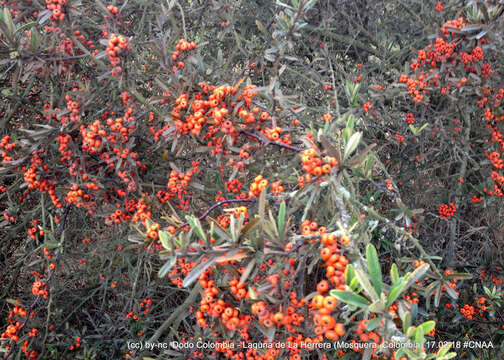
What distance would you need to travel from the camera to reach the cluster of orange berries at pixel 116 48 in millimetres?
2381

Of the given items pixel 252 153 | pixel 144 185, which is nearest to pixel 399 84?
pixel 252 153

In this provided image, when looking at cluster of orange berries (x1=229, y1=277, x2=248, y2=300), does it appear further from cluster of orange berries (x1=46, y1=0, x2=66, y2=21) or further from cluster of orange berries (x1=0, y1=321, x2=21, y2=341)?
cluster of orange berries (x1=0, y1=321, x2=21, y2=341)

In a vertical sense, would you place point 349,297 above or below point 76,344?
above

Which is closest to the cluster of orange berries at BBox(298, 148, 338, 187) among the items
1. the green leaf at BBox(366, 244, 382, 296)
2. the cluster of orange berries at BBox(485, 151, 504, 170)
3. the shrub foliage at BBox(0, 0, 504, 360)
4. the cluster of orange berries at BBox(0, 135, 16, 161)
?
the shrub foliage at BBox(0, 0, 504, 360)

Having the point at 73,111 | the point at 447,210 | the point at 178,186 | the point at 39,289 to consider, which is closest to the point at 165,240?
the point at 178,186

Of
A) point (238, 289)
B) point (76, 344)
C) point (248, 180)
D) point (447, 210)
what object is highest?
point (238, 289)

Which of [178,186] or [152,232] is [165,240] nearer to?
[152,232]

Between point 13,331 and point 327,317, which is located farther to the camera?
point 13,331

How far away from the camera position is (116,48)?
2.37 meters

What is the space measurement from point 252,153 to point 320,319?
1240 millimetres

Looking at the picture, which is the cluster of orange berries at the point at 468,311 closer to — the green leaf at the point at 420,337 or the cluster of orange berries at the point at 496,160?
the cluster of orange berries at the point at 496,160

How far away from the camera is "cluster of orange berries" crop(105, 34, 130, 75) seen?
7.81 feet

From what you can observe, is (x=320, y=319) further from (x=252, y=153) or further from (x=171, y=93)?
(x=171, y=93)

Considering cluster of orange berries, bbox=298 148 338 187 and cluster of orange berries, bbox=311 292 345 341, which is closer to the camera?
cluster of orange berries, bbox=311 292 345 341
